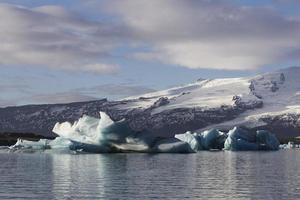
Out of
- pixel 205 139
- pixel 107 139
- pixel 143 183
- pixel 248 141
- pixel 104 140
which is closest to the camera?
pixel 143 183

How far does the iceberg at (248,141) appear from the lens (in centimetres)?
10478

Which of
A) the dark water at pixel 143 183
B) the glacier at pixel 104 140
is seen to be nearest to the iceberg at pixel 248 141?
the glacier at pixel 104 140

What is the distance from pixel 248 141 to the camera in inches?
4328

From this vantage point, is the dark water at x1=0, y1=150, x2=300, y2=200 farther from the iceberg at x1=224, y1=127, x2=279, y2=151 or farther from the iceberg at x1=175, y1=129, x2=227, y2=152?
the iceberg at x1=224, y1=127, x2=279, y2=151

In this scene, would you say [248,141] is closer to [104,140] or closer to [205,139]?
[205,139]

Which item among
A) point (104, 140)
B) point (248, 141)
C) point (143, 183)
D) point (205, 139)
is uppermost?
point (205, 139)

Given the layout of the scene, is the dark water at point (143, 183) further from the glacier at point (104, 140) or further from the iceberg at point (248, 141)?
the iceberg at point (248, 141)

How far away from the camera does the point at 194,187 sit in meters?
36.5

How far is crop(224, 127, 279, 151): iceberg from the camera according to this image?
105 metres

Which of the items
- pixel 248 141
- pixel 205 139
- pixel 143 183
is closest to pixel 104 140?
pixel 205 139

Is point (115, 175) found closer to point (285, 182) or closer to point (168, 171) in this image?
point (168, 171)

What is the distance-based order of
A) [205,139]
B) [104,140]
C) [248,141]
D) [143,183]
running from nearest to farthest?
[143,183]
[104,140]
[205,139]
[248,141]

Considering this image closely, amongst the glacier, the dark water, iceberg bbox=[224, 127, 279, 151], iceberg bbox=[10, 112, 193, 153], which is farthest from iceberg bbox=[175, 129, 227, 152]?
the dark water

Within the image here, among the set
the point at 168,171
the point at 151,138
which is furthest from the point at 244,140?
the point at 168,171
